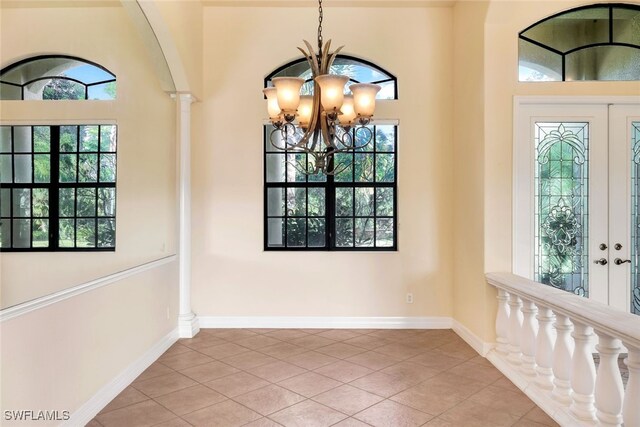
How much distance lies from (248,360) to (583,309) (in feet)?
8.51

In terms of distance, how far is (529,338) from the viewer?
9.86 feet

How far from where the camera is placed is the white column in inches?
164

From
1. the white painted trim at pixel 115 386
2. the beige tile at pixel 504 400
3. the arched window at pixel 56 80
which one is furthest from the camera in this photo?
the beige tile at pixel 504 400

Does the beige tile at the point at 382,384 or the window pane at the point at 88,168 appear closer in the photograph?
the window pane at the point at 88,168

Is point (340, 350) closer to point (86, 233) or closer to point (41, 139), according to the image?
point (86, 233)

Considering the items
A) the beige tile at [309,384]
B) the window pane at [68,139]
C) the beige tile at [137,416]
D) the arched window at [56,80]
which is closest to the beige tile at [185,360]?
the beige tile at [137,416]

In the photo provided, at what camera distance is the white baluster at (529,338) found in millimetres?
2953

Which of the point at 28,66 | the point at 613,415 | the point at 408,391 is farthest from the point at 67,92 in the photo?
the point at 613,415

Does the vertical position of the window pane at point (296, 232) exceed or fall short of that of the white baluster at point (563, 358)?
it exceeds it

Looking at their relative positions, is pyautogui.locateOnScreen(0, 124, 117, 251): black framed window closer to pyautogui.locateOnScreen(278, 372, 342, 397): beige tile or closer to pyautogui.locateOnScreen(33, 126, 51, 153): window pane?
pyautogui.locateOnScreen(33, 126, 51, 153): window pane

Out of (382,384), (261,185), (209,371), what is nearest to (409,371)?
(382,384)

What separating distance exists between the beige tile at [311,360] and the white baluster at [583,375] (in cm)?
182

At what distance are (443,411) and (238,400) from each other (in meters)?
1.40

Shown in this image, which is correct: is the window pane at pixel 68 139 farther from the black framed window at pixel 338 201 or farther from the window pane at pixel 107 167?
the black framed window at pixel 338 201
